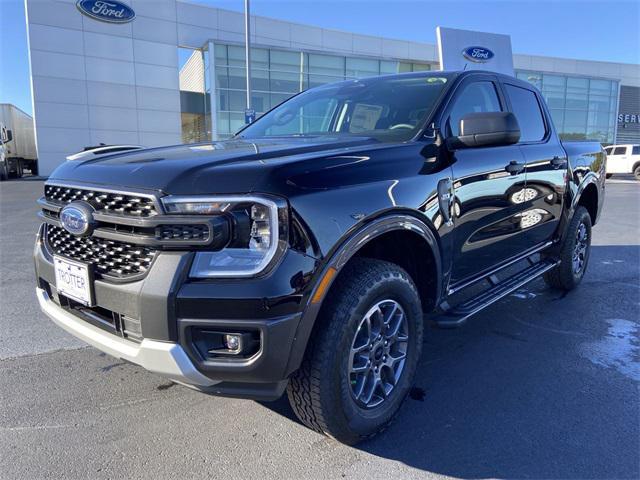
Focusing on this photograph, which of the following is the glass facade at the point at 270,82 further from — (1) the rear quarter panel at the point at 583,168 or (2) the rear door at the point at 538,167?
(2) the rear door at the point at 538,167

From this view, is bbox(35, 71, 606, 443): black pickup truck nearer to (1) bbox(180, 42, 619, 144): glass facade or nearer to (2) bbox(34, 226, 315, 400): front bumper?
(2) bbox(34, 226, 315, 400): front bumper

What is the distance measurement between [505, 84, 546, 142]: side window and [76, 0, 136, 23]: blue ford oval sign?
27559 millimetres

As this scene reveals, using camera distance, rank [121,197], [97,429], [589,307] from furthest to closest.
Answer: [589,307]
[97,429]
[121,197]

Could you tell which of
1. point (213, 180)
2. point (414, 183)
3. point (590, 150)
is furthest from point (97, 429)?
point (590, 150)

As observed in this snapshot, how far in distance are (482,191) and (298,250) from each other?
165 centimetres

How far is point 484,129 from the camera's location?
272 cm

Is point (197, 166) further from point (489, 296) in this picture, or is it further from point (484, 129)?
point (489, 296)

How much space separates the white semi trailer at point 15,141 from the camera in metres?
24.0

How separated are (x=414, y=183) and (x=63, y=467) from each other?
2155 mm

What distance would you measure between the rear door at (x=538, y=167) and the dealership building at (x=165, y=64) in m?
21.6

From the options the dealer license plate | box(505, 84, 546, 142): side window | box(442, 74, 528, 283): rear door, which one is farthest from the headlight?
box(505, 84, 546, 142): side window

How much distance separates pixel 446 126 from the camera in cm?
296

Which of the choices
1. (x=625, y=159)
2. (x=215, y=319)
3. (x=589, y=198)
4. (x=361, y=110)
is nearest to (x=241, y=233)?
(x=215, y=319)

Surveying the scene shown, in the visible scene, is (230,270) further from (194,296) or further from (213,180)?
(213,180)
